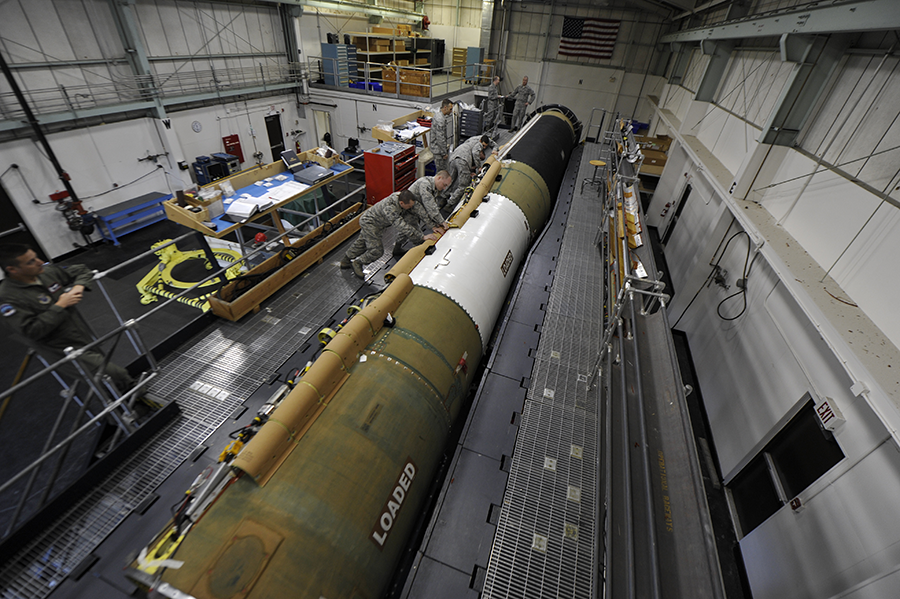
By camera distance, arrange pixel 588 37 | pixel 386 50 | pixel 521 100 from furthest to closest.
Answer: pixel 588 37 → pixel 386 50 → pixel 521 100

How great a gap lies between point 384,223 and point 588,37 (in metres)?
16.9

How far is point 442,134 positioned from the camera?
31.7ft

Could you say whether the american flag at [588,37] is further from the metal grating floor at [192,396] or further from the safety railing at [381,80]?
the metal grating floor at [192,396]

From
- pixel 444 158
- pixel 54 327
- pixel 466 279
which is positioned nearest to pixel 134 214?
pixel 54 327

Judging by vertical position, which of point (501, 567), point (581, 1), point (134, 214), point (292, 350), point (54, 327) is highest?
point (581, 1)

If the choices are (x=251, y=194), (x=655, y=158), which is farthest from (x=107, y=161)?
(x=655, y=158)

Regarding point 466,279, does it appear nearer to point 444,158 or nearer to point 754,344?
point 754,344

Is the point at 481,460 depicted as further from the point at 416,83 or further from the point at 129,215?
the point at 416,83

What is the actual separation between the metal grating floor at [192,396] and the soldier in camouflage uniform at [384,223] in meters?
0.44

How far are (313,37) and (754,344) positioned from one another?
A: 17.8 metres

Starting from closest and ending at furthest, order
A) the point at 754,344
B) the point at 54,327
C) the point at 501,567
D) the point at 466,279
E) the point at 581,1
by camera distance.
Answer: the point at 501,567
the point at 54,327
the point at 466,279
the point at 754,344
the point at 581,1

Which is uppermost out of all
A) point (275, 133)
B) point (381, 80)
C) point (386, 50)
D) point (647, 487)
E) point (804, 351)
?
point (386, 50)

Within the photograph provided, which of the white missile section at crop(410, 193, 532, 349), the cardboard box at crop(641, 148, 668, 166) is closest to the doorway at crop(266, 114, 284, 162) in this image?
the white missile section at crop(410, 193, 532, 349)

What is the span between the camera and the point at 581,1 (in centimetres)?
1598
